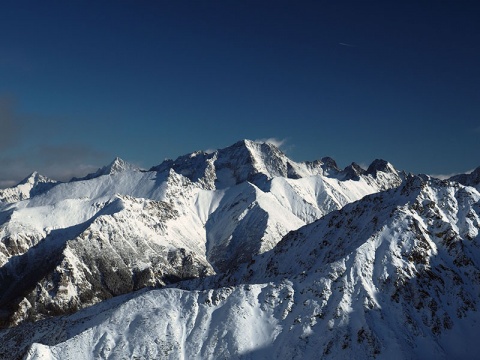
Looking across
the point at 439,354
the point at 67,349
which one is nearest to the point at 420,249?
the point at 439,354

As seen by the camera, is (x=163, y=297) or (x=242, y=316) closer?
(x=242, y=316)

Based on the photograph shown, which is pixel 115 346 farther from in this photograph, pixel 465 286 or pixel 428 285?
pixel 465 286

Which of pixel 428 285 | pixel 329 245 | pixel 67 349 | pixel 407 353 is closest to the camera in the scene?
pixel 407 353

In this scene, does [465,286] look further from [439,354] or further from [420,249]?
[439,354]

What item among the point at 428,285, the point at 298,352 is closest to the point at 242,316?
the point at 298,352

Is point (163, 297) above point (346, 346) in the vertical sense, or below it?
above

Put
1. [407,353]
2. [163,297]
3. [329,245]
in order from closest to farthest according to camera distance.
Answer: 1. [407,353]
2. [163,297]
3. [329,245]

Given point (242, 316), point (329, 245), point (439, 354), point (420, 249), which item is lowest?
point (439, 354)
